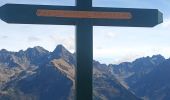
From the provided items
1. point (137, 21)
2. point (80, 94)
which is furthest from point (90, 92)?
point (137, 21)

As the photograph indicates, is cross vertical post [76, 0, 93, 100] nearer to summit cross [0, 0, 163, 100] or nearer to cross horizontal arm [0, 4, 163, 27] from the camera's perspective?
summit cross [0, 0, 163, 100]

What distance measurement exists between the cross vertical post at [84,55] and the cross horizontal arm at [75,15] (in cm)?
19

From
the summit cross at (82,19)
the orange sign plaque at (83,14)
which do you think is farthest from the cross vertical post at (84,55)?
the orange sign plaque at (83,14)

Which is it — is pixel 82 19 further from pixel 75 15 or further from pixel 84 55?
pixel 84 55

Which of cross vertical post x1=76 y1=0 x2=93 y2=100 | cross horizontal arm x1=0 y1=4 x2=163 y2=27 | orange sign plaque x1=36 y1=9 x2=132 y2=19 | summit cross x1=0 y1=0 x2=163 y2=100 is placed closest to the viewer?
cross vertical post x1=76 y1=0 x2=93 y2=100

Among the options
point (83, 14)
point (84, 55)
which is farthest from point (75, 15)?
point (84, 55)

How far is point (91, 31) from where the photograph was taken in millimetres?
14758

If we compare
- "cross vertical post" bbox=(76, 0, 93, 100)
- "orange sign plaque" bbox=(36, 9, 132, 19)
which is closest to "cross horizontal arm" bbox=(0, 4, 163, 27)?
"orange sign plaque" bbox=(36, 9, 132, 19)

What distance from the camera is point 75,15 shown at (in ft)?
47.7

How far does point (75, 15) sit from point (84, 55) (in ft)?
4.45

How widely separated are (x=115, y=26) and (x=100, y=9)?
85 cm

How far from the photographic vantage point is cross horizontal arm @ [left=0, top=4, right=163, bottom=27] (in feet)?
46.6

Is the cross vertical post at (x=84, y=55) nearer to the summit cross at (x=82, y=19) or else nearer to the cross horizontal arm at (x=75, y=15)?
the summit cross at (x=82, y=19)

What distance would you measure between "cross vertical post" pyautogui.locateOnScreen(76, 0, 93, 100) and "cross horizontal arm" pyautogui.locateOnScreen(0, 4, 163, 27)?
19 centimetres
